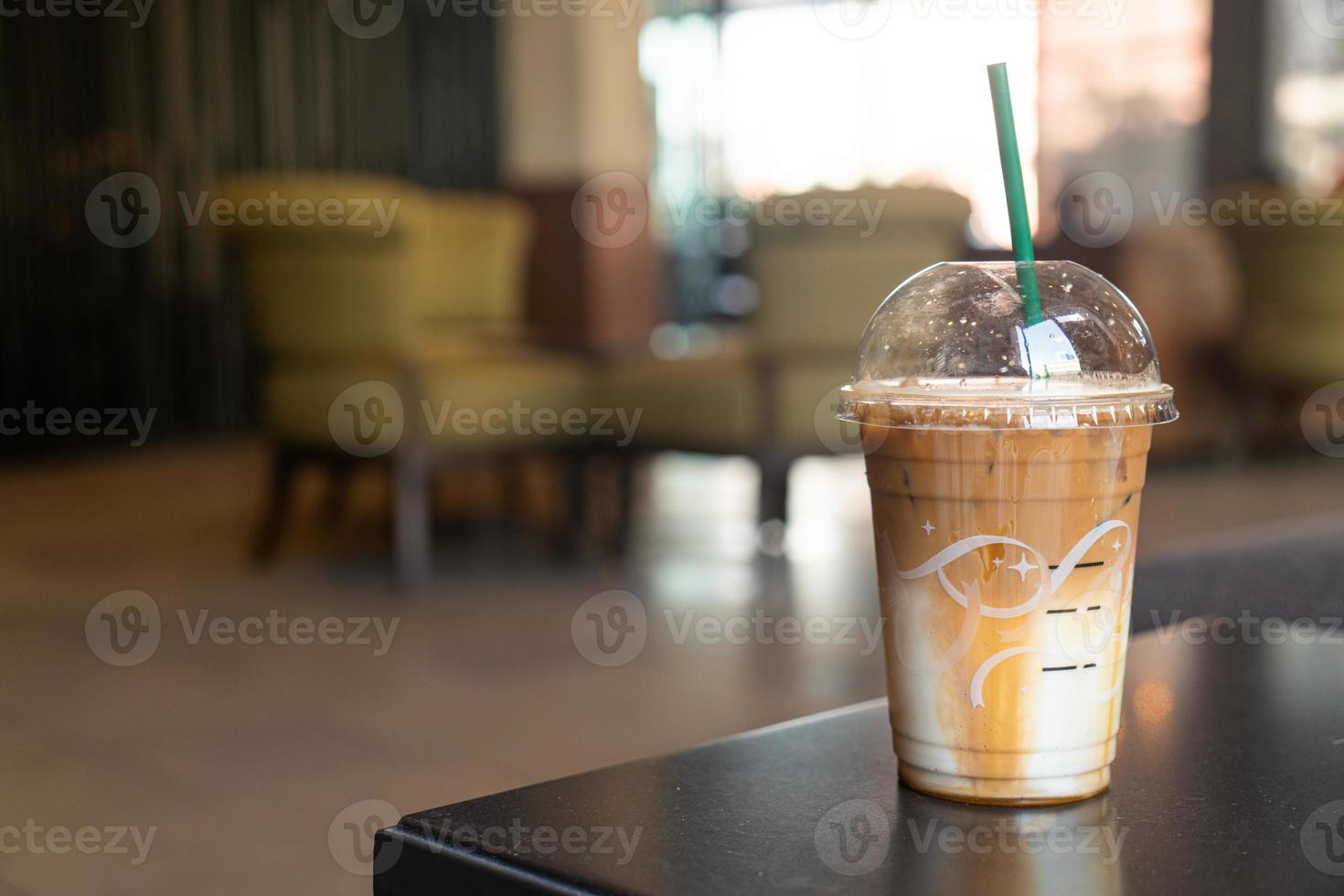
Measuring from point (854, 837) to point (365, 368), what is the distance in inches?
127

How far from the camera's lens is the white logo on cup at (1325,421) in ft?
19.2

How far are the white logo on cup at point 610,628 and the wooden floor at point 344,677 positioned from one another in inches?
1.3

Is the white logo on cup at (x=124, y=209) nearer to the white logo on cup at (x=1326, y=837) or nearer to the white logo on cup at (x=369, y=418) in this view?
the white logo on cup at (x=369, y=418)

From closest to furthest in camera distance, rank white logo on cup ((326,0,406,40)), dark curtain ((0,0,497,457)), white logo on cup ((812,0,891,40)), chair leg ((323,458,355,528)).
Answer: chair leg ((323,458,355,528)) < dark curtain ((0,0,497,457)) < white logo on cup ((326,0,406,40)) < white logo on cup ((812,0,891,40))

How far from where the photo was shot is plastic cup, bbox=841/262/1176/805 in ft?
2.18

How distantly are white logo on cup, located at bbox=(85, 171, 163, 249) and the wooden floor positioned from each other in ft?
6.92

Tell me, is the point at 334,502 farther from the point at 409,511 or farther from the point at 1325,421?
the point at 1325,421

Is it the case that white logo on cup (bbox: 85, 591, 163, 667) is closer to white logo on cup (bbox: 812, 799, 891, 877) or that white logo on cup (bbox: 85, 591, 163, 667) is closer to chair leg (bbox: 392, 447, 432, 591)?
chair leg (bbox: 392, 447, 432, 591)

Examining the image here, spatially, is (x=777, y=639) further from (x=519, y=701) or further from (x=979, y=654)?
(x=979, y=654)

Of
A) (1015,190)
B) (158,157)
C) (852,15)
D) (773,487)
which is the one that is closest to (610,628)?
(773,487)

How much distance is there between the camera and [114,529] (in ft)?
15.6

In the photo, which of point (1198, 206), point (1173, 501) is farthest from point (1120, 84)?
point (1173, 501)

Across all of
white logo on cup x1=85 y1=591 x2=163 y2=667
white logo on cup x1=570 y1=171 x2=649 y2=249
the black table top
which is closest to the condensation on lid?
the black table top

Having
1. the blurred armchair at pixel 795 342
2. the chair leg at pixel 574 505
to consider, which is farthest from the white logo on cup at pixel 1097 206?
the chair leg at pixel 574 505
